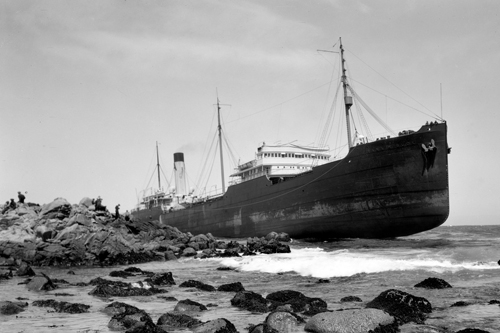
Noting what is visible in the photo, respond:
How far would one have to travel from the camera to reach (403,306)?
7.55 metres

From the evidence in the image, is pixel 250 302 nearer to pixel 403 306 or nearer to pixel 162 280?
pixel 403 306

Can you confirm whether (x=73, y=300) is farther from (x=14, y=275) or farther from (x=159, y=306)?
(x=14, y=275)

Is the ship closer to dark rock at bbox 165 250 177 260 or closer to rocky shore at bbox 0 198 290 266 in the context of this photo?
rocky shore at bbox 0 198 290 266

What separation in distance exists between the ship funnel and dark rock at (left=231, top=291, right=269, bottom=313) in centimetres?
4973

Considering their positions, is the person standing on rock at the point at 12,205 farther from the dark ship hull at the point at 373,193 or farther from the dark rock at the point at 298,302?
the dark rock at the point at 298,302

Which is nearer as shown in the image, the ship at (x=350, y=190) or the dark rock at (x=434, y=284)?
the dark rock at (x=434, y=284)

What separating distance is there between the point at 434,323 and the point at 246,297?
3729 mm

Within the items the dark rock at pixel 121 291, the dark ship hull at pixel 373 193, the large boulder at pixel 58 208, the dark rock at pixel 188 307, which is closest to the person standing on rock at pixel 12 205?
the large boulder at pixel 58 208

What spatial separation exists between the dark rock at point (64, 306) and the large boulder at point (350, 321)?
4.84 metres

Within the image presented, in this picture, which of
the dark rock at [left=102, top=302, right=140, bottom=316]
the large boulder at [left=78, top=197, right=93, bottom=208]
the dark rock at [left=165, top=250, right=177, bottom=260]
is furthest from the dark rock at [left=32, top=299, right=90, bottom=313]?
the large boulder at [left=78, top=197, right=93, bottom=208]

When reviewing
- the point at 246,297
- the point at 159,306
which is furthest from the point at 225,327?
the point at 159,306

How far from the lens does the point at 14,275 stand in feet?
50.1

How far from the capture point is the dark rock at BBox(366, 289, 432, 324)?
7.29 meters

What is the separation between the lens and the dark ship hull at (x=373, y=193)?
2409 centimetres
